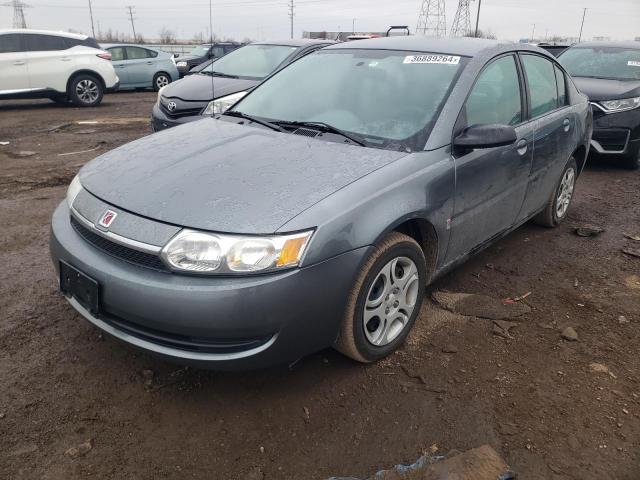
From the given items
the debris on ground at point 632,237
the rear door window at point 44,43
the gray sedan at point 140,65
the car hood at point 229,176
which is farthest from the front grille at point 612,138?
the gray sedan at point 140,65

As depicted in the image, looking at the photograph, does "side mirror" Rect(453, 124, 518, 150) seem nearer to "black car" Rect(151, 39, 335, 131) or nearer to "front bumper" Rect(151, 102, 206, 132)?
"black car" Rect(151, 39, 335, 131)

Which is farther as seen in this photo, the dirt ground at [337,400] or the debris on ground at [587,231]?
the debris on ground at [587,231]

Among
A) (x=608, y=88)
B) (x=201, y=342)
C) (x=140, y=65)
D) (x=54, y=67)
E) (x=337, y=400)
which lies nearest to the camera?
(x=201, y=342)

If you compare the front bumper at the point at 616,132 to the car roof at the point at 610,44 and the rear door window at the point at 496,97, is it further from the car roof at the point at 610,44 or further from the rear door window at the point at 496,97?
the rear door window at the point at 496,97

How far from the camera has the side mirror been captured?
2.86 m

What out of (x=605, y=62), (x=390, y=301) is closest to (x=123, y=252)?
(x=390, y=301)

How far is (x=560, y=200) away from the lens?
15.6 feet

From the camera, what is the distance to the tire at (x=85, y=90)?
39.5 feet

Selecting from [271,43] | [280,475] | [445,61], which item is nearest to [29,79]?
[271,43]

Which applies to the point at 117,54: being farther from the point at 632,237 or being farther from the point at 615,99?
the point at 632,237

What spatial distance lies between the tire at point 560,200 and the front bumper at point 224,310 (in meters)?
2.90

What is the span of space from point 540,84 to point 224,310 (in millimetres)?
3127

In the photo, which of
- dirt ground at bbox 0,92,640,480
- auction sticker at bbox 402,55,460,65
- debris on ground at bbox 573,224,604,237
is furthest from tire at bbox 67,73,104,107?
debris on ground at bbox 573,224,604,237

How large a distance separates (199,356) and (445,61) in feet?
7.49
